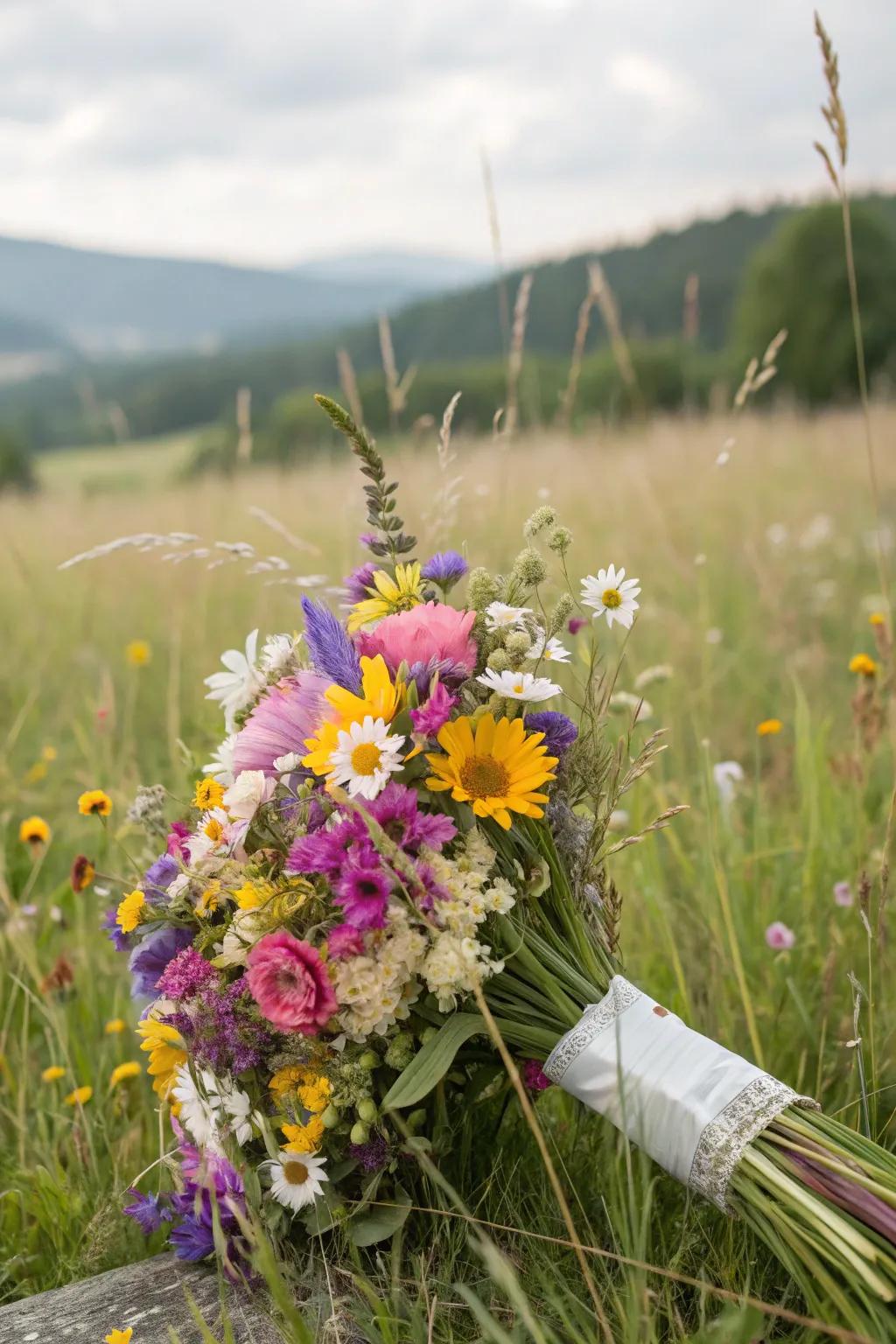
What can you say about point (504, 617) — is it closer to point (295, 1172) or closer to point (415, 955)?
point (415, 955)

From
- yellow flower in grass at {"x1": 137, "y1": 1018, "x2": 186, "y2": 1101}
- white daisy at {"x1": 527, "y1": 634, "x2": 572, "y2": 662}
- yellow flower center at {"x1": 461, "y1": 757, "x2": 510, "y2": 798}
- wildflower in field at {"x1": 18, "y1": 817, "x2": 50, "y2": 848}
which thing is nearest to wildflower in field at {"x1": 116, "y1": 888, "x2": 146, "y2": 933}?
yellow flower in grass at {"x1": 137, "y1": 1018, "x2": 186, "y2": 1101}

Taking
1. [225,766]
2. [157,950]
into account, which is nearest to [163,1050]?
[157,950]

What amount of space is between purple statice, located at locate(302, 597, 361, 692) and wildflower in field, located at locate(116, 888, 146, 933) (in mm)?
363

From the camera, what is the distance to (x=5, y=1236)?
1.55m

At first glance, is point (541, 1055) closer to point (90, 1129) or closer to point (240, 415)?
point (90, 1129)

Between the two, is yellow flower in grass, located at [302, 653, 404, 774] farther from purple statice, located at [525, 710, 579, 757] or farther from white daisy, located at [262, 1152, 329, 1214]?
white daisy, located at [262, 1152, 329, 1214]

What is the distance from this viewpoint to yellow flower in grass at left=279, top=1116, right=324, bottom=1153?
3.76 ft

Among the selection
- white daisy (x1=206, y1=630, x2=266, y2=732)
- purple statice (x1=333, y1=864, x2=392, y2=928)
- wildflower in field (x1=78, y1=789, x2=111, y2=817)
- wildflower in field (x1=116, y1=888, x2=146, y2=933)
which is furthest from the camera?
wildflower in field (x1=78, y1=789, x2=111, y2=817)

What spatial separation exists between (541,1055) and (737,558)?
4712 mm

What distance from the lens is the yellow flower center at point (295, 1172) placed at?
3.85ft

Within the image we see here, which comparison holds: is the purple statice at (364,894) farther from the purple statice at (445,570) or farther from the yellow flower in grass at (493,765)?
the purple statice at (445,570)

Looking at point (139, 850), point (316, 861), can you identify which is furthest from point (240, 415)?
point (316, 861)

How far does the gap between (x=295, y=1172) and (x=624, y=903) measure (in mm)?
1035

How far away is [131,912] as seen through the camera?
125 centimetres
